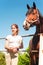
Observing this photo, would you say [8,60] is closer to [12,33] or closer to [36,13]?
[12,33]

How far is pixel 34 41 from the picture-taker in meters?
8.77

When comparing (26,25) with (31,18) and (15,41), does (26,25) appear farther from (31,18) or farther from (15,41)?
(15,41)

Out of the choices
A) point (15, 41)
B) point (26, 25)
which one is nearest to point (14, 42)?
point (15, 41)

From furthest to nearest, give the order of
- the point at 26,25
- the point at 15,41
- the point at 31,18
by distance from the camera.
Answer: the point at 31,18 → the point at 26,25 → the point at 15,41

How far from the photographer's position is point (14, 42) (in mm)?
7566

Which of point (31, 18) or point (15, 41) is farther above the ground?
point (31, 18)

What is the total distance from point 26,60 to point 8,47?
3243 centimetres

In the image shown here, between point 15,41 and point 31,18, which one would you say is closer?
point 15,41

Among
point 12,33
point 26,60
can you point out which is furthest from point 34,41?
point 26,60

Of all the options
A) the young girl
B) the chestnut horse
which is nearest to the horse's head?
the chestnut horse

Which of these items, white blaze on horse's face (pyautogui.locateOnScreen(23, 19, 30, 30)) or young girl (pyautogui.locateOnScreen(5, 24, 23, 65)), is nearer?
young girl (pyautogui.locateOnScreen(5, 24, 23, 65))

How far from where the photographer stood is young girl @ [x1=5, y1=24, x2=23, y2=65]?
7.55 m

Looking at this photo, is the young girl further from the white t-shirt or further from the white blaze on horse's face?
the white blaze on horse's face

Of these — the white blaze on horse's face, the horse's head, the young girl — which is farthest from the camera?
the horse's head
